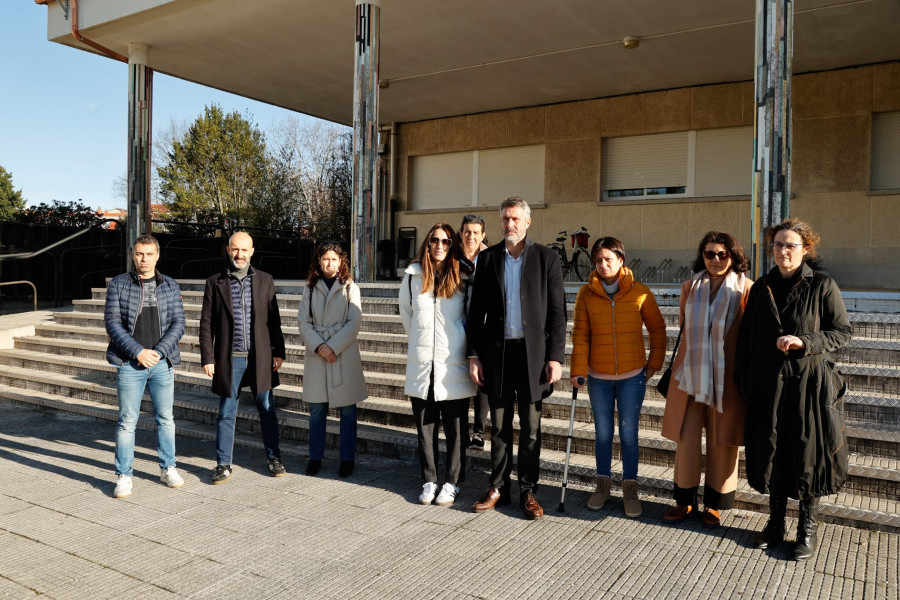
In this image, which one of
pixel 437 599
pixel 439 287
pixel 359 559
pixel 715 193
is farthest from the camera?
pixel 715 193

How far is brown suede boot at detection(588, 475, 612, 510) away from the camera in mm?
4383

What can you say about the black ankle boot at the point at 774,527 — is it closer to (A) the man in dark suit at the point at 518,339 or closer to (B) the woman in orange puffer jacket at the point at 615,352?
(B) the woman in orange puffer jacket at the point at 615,352

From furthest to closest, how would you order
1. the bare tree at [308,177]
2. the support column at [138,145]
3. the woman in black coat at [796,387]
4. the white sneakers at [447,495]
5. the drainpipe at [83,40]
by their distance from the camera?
the bare tree at [308,177], the support column at [138,145], the drainpipe at [83,40], the white sneakers at [447,495], the woman in black coat at [796,387]

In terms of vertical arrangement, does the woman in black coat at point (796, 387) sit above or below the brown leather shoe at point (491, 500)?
above

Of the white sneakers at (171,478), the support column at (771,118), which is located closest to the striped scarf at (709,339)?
the support column at (771,118)

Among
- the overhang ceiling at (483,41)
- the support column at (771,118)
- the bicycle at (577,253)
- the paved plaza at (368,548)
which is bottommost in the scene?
the paved plaza at (368,548)

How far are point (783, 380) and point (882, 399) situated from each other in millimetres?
1431

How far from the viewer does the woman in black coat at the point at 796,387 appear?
11.8 ft

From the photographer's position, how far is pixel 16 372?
28.1 feet

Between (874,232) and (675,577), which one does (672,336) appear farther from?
(874,232)

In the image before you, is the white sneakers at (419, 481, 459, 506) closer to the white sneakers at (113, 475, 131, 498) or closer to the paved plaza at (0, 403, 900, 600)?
the paved plaza at (0, 403, 900, 600)

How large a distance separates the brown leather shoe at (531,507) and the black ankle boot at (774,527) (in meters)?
1.19

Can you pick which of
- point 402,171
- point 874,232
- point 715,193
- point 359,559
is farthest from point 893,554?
point 402,171

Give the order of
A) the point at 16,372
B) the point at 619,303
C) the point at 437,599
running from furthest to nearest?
the point at 16,372 → the point at 619,303 → the point at 437,599
